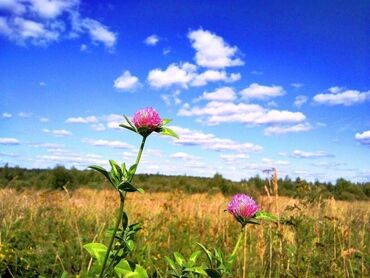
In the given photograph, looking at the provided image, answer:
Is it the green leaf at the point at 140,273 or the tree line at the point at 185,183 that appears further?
the tree line at the point at 185,183

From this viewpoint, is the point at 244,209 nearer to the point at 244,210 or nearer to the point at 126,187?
the point at 244,210

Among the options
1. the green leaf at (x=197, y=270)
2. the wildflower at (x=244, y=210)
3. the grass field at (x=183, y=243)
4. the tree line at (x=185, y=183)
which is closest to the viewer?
the green leaf at (x=197, y=270)

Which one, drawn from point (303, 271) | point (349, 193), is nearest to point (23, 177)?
point (349, 193)

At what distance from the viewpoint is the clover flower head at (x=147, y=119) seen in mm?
1251

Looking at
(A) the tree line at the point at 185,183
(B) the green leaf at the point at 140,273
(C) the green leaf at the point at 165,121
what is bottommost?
(B) the green leaf at the point at 140,273

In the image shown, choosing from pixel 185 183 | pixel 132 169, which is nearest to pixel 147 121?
pixel 132 169

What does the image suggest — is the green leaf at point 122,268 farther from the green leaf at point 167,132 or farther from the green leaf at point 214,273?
the green leaf at point 167,132

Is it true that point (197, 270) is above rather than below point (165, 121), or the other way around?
below

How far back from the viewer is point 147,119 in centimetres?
125

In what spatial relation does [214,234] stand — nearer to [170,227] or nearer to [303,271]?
[170,227]

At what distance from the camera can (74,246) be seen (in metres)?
4.55

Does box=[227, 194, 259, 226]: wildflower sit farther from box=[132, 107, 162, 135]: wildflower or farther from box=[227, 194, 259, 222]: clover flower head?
box=[132, 107, 162, 135]: wildflower

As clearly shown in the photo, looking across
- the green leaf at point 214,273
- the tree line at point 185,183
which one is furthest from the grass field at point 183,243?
the tree line at point 185,183

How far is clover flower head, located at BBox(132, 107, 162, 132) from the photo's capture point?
1251mm
